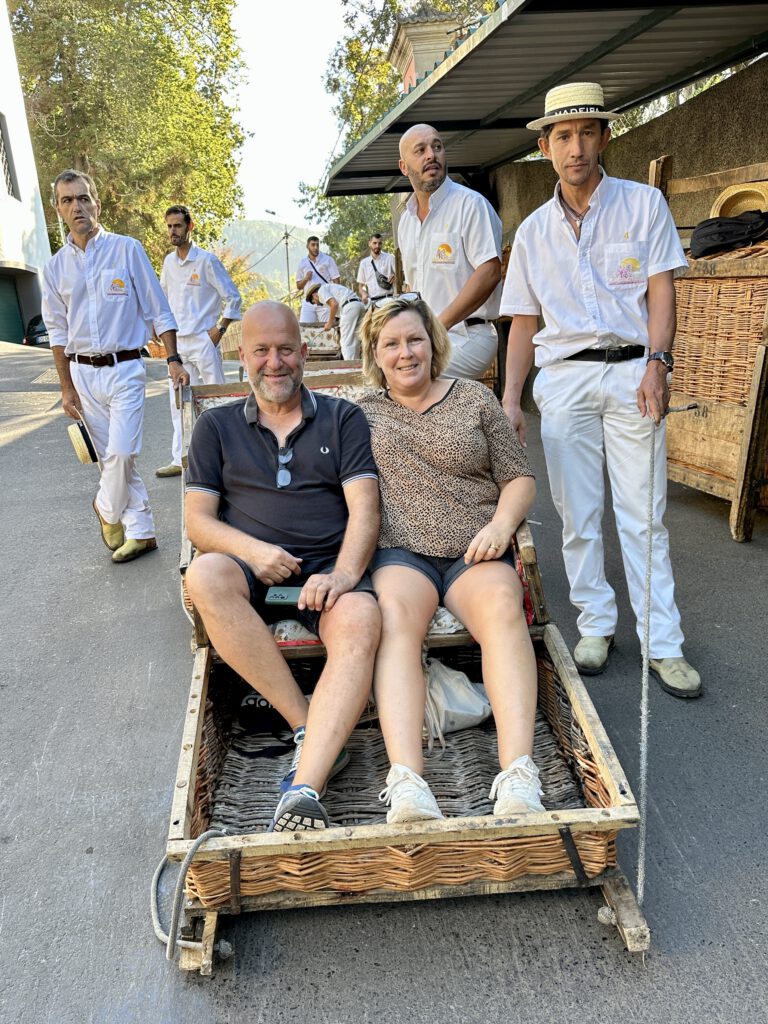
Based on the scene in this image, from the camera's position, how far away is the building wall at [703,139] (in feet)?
21.4

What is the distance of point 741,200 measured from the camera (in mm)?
5777

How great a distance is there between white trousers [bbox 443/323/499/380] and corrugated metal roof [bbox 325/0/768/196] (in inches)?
85.1

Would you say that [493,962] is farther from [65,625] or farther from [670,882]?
[65,625]

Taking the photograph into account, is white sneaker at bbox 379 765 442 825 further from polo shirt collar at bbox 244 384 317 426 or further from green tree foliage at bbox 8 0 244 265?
green tree foliage at bbox 8 0 244 265

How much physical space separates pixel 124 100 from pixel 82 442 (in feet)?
86.2

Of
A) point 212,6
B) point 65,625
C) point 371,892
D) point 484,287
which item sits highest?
point 212,6

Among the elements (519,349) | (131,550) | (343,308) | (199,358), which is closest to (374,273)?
(343,308)

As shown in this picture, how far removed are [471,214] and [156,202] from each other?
28046 mm

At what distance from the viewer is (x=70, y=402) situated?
5633 mm

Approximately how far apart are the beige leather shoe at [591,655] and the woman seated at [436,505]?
0.80m

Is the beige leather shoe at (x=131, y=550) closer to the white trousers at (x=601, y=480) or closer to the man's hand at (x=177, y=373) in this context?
the man's hand at (x=177, y=373)

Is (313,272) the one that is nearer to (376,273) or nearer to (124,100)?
(376,273)

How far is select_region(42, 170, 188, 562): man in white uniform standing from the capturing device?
5.45 metres

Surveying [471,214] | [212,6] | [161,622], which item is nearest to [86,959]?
[161,622]
